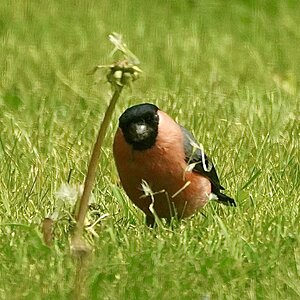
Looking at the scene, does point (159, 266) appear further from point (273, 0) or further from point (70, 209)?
point (273, 0)

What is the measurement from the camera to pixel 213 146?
16.5ft

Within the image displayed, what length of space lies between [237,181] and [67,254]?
1.22m

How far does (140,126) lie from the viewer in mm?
3998

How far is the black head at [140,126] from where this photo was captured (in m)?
3.97

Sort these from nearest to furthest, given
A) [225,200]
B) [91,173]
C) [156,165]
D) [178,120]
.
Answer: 1. [91,173]
2. [156,165]
3. [225,200]
4. [178,120]

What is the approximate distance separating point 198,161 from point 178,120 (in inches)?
50.1

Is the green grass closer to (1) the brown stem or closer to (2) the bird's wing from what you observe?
(2) the bird's wing

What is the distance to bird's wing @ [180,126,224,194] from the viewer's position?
4.07m

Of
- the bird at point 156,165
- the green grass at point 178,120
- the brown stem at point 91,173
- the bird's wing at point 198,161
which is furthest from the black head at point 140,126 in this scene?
the brown stem at point 91,173

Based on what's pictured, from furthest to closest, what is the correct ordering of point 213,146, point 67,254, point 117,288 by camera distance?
point 213,146 < point 67,254 < point 117,288

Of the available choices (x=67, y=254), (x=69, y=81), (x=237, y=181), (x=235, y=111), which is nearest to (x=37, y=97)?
(x=69, y=81)

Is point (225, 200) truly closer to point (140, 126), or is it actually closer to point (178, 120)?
point (140, 126)

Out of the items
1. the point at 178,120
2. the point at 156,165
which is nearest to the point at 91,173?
the point at 156,165

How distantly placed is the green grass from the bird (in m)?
0.08
